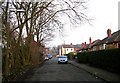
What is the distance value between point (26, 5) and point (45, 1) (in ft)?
7.43

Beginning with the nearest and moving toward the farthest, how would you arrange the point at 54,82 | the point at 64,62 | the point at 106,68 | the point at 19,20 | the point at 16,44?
the point at 54,82
the point at 16,44
the point at 106,68
the point at 19,20
the point at 64,62

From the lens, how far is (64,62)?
60562mm

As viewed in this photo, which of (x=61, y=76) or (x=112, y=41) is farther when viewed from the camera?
(x=112, y=41)

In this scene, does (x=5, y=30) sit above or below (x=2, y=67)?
above

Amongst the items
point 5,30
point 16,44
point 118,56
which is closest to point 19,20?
point 16,44

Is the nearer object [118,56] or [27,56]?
[118,56]

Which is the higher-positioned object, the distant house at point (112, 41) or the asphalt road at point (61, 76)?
the distant house at point (112, 41)

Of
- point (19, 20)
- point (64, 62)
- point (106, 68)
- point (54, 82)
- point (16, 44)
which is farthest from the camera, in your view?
point (64, 62)

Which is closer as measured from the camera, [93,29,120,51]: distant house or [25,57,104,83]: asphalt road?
[25,57,104,83]: asphalt road

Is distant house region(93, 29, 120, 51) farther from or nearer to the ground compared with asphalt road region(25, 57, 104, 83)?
farther from the ground

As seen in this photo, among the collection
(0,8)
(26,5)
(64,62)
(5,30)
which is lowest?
(64,62)

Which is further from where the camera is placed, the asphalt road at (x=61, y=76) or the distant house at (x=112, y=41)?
the distant house at (x=112, y=41)

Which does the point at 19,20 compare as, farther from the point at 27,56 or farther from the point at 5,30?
the point at 5,30

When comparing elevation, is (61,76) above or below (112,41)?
below
